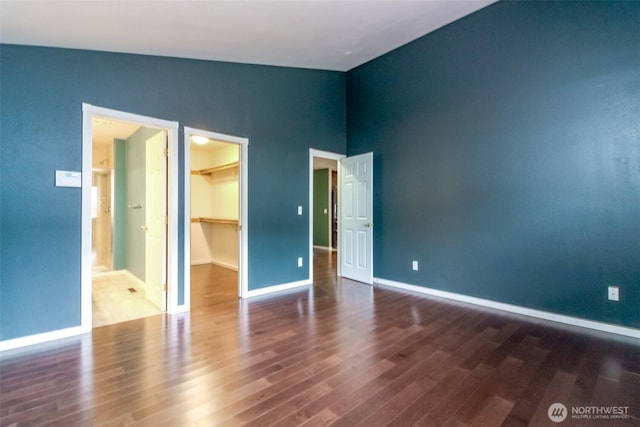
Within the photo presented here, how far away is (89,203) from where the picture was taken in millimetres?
2916

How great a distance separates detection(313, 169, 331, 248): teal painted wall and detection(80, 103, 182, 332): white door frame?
5.82 m

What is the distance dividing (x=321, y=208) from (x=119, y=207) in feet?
16.9

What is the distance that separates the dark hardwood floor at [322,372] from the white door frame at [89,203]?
273 mm

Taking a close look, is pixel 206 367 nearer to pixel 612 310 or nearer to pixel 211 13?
pixel 211 13

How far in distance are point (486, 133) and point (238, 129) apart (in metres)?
3.18

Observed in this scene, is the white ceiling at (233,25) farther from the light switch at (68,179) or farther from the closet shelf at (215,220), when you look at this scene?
the closet shelf at (215,220)

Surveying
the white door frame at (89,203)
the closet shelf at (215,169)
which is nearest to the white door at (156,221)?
the white door frame at (89,203)

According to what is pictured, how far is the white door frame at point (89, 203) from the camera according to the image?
2875mm

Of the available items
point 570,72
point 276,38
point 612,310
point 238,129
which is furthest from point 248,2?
point 612,310

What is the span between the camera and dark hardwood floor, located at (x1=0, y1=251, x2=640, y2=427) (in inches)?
68.4

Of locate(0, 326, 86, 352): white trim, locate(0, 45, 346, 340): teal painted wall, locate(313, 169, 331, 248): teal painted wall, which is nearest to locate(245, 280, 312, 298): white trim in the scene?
locate(0, 45, 346, 340): teal painted wall

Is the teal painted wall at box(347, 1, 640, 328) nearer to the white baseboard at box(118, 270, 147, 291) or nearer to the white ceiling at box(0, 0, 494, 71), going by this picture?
the white ceiling at box(0, 0, 494, 71)

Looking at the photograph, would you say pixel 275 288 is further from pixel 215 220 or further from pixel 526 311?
pixel 526 311

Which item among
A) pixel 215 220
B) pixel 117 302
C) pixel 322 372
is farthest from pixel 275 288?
pixel 215 220
